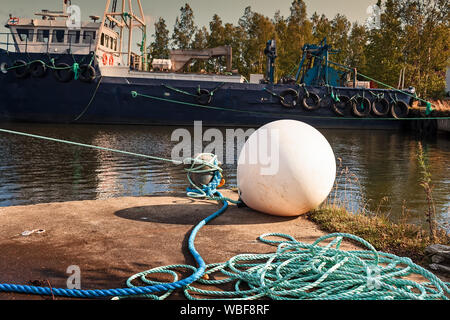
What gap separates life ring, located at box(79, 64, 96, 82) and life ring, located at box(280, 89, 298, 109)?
34.0 feet

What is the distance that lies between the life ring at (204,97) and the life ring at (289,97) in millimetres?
4113

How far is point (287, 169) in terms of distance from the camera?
14.6 ft

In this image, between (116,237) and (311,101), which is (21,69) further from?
(116,237)

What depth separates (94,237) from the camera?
156 inches

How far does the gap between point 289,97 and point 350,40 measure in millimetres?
34303

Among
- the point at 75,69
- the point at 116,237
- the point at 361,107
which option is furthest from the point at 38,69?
the point at 116,237

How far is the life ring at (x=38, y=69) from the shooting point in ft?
70.4

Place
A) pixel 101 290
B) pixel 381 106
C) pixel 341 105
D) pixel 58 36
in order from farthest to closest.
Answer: pixel 381 106, pixel 341 105, pixel 58 36, pixel 101 290

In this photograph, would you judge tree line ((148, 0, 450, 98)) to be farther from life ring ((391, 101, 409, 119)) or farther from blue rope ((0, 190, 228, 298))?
blue rope ((0, 190, 228, 298))

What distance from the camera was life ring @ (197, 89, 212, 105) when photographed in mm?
21844

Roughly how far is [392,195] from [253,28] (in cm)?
4167

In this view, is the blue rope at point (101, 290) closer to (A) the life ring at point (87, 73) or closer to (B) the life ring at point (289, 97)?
(A) the life ring at point (87, 73)

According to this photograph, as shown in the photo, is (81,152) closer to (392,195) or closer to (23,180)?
(23,180)

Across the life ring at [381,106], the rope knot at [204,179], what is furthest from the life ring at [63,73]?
the rope knot at [204,179]
